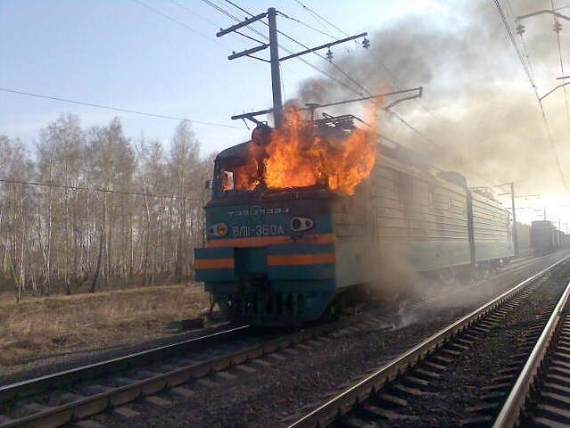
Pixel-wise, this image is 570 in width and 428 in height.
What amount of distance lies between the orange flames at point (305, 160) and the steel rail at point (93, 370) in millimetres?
3178

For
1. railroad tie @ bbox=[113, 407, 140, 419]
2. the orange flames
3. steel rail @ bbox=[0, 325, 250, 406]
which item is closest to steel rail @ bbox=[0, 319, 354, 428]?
railroad tie @ bbox=[113, 407, 140, 419]

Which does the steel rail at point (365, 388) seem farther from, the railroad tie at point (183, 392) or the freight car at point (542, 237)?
the freight car at point (542, 237)

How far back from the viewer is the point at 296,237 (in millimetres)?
9594

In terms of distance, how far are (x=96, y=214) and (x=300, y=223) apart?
34012 mm

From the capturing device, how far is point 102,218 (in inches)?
1566

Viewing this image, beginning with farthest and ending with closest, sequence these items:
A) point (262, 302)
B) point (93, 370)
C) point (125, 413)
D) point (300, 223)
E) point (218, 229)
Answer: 1. point (218, 229)
2. point (262, 302)
3. point (300, 223)
4. point (93, 370)
5. point (125, 413)

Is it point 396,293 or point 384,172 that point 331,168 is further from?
point 396,293

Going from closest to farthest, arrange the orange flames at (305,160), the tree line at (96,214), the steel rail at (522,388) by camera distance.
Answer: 1. the steel rail at (522,388)
2. the orange flames at (305,160)
3. the tree line at (96,214)

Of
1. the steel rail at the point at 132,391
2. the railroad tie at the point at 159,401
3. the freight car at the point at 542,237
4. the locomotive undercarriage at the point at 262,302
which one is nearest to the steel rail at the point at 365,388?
the railroad tie at the point at 159,401

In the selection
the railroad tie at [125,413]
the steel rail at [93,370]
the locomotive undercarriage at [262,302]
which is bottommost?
the railroad tie at [125,413]

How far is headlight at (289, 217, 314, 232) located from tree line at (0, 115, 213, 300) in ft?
83.2

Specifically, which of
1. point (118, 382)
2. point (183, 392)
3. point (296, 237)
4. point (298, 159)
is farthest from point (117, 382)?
point (298, 159)

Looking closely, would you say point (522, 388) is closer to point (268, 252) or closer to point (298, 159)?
point (268, 252)

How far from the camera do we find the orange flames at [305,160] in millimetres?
10141
